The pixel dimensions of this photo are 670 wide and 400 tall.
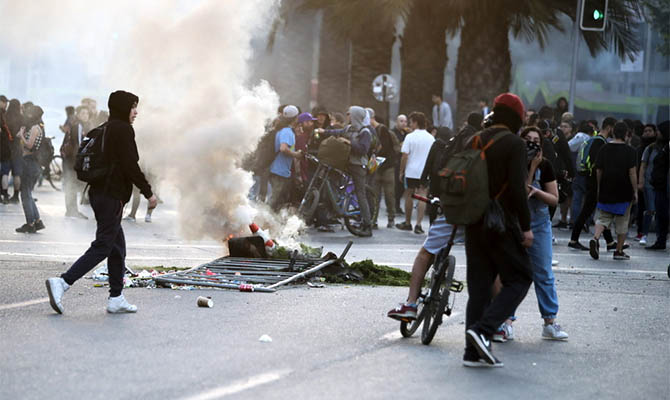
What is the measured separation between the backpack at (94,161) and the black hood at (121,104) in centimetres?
13

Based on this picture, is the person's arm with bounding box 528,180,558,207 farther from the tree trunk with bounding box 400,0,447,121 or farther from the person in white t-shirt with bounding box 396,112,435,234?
the tree trunk with bounding box 400,0,447,121

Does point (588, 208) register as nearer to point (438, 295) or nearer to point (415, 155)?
Answer: point (415, 155)

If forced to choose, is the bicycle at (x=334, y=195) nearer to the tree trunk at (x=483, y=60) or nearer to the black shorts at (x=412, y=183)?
the black shorts at (x=412, y=183)

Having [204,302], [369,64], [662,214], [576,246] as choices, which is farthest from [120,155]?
[369,64]

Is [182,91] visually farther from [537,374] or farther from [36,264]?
[537,374]

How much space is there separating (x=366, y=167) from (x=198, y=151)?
16.4 feet

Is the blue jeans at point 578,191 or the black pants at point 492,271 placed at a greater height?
the black pants at point 492,271

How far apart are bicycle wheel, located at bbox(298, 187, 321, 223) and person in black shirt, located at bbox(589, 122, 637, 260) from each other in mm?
3983

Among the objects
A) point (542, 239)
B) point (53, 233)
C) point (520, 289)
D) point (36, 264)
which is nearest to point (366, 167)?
point (53, 233)

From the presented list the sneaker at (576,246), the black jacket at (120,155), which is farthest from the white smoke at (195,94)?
the sneaker at (576,246)

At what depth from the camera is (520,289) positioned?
6570mm

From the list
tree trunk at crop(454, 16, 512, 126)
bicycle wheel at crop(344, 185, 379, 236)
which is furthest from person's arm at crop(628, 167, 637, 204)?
tree trunk at crop(454, 16, 512, 126)

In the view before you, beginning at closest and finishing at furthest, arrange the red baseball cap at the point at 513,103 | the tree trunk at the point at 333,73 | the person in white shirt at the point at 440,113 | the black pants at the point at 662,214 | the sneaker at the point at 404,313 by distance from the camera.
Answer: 1. the red baseball cap at the point at 513,103
2. the sneaker at the point at 404,313
3. the black pants at the point at 662,214
4. the person in white shirt at the point at 440,113
5. the tree trunk at the point at 333,73

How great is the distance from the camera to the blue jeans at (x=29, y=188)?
14125mm
